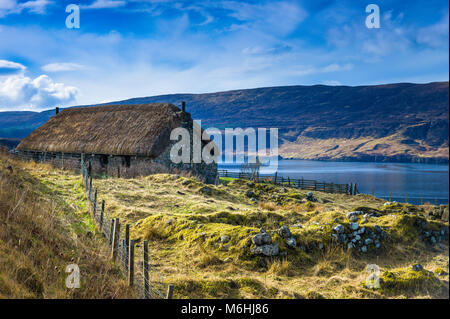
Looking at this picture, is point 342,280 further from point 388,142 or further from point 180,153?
point 388,142

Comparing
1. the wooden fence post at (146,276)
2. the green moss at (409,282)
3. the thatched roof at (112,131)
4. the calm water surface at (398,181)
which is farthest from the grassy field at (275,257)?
the thatched roof at (112,131)

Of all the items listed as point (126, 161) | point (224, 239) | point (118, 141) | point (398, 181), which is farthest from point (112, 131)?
point (398, 181)

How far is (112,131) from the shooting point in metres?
27.5

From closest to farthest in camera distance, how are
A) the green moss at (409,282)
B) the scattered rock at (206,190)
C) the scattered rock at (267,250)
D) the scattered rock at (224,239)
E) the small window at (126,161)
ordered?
the green moss at (409,282) → the scattered rock at (267,250) → the scattered rock at (224,239) → the scattered rock at (206,190) → the small window at (126,161)

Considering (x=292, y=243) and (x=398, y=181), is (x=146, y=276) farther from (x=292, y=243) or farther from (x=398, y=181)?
(x=398, y=181)

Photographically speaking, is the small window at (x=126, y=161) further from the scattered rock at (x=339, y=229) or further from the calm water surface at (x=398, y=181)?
the calm water surface at (x=398, y=181)

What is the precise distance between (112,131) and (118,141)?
2.39 meters

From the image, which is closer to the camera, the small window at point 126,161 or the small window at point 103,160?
the small window at point 126,161

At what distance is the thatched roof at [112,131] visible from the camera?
2462 cm

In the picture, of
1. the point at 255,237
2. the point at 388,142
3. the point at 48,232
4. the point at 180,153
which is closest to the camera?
the point at 48,232

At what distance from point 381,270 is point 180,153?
66.3 ft

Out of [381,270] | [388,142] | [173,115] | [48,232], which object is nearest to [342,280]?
[381,270]

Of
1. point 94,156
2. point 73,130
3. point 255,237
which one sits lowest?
point 255,237
